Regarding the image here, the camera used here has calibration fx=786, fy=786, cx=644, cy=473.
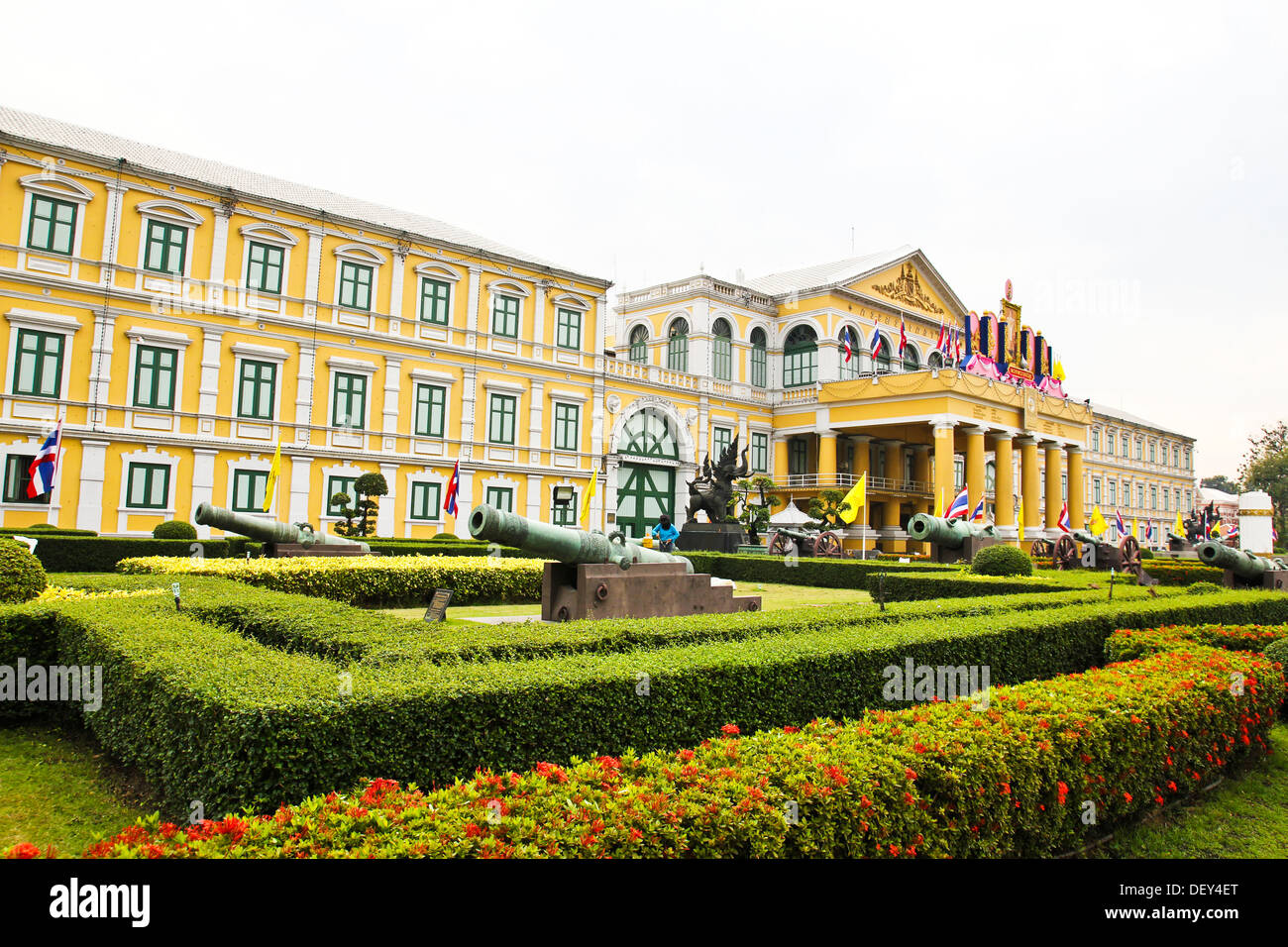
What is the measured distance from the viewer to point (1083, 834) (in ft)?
17.1

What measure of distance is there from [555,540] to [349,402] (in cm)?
2052

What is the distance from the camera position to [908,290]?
4534 centimetres

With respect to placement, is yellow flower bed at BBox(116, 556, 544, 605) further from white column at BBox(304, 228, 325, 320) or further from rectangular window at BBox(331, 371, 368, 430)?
white column at BBox(304, 228, 325, 320)

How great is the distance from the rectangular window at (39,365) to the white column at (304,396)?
255 inches

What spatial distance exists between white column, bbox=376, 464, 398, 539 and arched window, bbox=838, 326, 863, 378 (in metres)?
24.2

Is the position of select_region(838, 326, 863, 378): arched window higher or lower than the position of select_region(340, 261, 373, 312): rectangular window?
higher

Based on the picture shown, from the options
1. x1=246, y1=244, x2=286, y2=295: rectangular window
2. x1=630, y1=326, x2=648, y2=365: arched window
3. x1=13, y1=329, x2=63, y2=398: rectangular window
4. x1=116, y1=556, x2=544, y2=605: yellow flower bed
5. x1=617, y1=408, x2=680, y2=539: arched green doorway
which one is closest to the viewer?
x1=116, y1=556, x2=544, y2=605: yellow flower bed

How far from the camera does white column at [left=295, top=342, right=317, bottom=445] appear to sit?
1047 inches

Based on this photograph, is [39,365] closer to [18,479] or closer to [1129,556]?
[18,479]

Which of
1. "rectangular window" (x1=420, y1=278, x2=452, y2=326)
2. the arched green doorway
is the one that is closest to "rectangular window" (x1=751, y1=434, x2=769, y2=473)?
the arched green doorway
